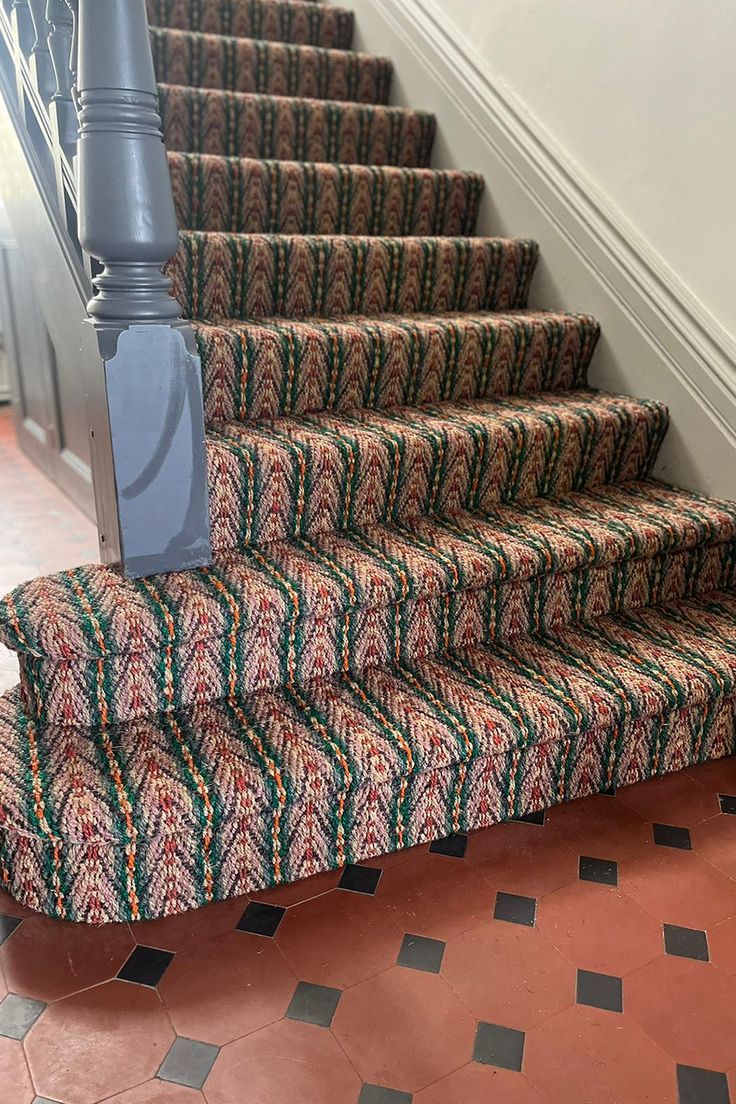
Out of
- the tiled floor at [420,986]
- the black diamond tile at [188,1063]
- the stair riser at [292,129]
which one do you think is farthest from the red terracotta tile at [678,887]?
the stair riser at [292,129]

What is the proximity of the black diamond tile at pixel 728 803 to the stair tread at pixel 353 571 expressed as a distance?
53cm

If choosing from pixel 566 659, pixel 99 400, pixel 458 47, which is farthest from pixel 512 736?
pixel 458 47

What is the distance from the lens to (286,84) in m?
2.75

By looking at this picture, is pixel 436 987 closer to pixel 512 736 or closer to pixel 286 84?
pixel 512 736

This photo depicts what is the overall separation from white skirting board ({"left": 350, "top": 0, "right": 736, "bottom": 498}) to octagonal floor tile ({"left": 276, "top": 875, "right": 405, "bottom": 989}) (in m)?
1.32

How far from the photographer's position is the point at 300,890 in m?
1.55

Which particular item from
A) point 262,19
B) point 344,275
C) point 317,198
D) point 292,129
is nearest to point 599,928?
point 344,275

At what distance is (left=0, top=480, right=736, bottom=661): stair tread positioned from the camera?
58.5 inches

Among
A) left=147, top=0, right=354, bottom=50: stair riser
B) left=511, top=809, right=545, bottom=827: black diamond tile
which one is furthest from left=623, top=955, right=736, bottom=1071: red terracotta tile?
left=147, top=0, right=354, bottom=50: stair riser

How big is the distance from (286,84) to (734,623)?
2072 mm

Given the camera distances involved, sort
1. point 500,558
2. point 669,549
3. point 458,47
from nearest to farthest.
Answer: point 500,558 → point 669,549 → point 458,47

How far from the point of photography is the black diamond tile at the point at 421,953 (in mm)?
1410

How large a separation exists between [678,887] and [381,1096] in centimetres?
68

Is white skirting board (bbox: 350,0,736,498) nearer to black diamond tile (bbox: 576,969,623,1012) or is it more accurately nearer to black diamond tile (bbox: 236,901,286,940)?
black diamond tile (bbox: 576,969,623,1012)
